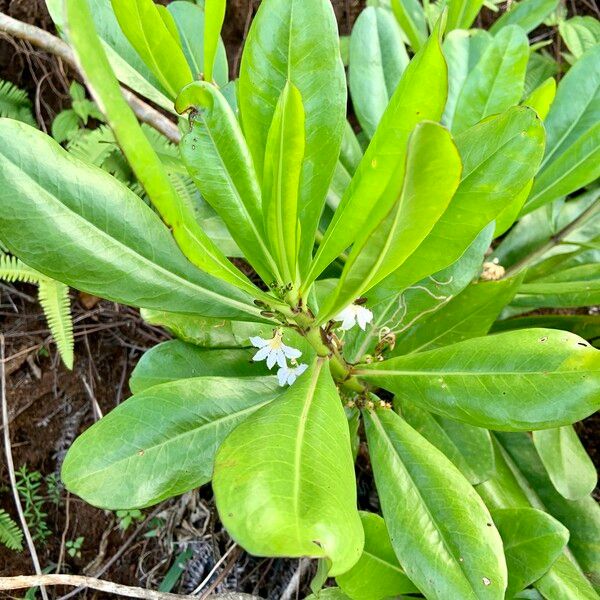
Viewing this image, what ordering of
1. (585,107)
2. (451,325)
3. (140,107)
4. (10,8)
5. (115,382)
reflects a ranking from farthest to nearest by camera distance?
(10,8) < (115,382) < (140,107) < (585,107) < (451,325)

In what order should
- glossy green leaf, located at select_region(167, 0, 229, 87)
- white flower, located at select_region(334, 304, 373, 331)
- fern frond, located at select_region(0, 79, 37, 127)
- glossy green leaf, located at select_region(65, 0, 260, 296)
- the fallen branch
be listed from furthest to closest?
fern frond, located at select_region(0, 79, 37, 127) < glossy green leaf, located at select_region(167, 0, 229, 87) < the fallen branch < white flower, located at select_region(334, 304, 373, 331) < glossy green leaf, located at select_region(65, 0, 260, 296)

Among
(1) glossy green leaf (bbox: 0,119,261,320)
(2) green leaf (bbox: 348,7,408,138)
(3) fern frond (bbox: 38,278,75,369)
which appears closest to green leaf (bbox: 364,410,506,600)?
(1) glossy green leaf (bbox: 0,119,261,320)

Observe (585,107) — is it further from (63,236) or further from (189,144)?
(63,236)

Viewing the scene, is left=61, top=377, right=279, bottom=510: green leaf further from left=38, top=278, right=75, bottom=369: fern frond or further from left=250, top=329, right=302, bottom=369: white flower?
left=38, top=278, right=75, bottom=369: fern frond

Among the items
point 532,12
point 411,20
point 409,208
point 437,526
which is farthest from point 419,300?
point 532,12

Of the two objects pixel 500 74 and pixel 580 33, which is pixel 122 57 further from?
pixel 580 33

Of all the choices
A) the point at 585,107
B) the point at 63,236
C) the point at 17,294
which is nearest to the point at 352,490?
the point at 63,236

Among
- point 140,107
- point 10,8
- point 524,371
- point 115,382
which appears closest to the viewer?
point 524,371
